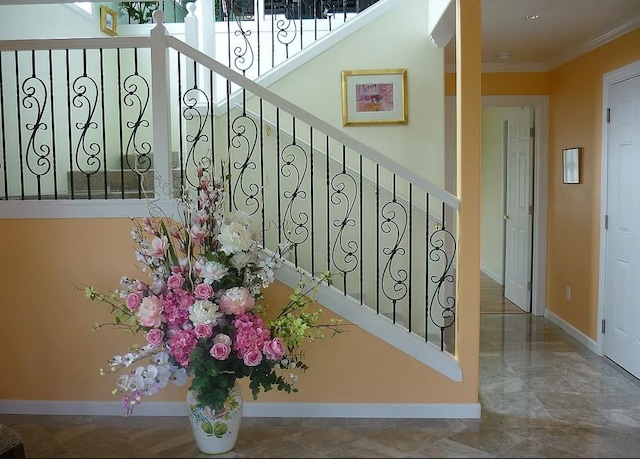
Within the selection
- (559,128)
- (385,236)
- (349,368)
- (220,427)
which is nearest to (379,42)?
(385,236)

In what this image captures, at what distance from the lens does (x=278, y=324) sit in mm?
2928

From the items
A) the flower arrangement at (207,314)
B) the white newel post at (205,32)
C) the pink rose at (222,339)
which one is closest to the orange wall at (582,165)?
the white newel post at (205,32)

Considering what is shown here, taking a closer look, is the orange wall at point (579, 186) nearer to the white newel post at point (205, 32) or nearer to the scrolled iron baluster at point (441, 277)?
the scrolled iron baluster at point (441, 277)

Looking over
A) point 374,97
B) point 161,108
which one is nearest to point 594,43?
point 374,97

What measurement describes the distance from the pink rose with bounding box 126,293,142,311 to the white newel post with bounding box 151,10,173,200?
79 centimetres

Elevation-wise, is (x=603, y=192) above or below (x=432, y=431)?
above

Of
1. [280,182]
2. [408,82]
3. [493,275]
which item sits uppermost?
[408,82]

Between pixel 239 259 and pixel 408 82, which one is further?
pixel 408 82

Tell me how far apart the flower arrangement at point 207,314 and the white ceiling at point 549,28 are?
7.06ft

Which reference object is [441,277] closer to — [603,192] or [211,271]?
[603,192]

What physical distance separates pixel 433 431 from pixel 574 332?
2.32 metres

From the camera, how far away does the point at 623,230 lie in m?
4.12

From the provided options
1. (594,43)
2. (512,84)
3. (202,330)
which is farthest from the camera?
(512,84)

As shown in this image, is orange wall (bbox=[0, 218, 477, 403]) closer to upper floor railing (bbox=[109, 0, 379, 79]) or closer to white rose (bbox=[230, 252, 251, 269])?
white rose (bbox=[230, 252, 251, 269])
